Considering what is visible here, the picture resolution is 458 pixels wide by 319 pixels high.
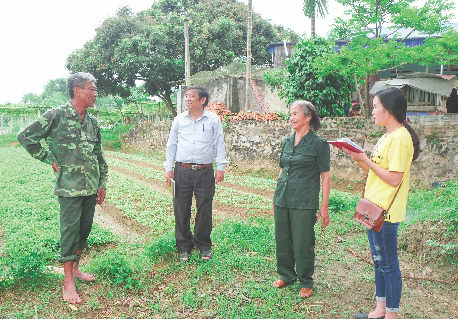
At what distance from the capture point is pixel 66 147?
3363 millimetres

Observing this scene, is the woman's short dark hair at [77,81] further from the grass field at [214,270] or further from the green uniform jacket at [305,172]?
the green uniform jacket at [305,172]

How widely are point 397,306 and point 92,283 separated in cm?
293

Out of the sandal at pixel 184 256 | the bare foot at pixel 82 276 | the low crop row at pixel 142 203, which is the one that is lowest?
the low crop row at pixel 142 203

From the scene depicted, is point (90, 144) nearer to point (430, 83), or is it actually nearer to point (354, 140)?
point (354, 140)

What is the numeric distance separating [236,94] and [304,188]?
16.3 m

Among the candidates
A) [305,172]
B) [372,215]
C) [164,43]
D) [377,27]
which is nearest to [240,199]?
[305,172]

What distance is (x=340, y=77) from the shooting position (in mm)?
11953

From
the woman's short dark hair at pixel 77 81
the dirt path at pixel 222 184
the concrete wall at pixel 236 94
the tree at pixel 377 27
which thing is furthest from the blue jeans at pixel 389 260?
the concrete wall at pixel 236 94

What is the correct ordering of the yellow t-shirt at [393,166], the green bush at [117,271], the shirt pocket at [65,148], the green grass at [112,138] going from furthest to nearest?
the green grass at [112,138]
the green bush at [117,271]
the shirt pocket at [65,148]
the yellow t-shirt at [393,166]

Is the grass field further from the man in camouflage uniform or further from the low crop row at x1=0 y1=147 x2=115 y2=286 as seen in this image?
the man in camouflage uniform

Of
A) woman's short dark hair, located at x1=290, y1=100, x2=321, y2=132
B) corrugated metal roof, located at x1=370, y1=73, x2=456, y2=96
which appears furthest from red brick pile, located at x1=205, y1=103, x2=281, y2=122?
woman's short dark hair, located at x1=290, y1=100, x2=321, y2=132

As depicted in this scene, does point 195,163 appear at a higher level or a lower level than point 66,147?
lower

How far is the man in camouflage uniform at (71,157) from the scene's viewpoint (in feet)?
10.8

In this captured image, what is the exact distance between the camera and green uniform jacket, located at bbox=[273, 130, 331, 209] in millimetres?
3381
